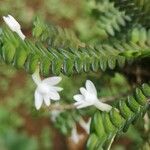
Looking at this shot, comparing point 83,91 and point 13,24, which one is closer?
point 13,24

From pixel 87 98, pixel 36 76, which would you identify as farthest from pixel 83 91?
pixel 36 76

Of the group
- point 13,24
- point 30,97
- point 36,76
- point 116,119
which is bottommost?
point 30,97

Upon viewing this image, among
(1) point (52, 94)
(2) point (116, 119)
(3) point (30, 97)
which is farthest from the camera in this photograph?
(3) point (30, 97)

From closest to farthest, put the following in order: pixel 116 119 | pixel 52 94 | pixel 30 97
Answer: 1. pixel 116 119
2. pixel 52 94
3. pixel 30 97

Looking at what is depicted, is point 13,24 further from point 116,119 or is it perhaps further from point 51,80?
point 116,119

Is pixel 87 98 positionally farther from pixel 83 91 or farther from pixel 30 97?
pixel 30 97

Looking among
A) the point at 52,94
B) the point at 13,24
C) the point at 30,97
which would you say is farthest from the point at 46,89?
the point at 30,97

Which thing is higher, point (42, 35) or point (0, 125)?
point (42, 35)

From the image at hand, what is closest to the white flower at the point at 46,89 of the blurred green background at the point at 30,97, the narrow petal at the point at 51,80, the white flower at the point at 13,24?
the narrow petal at the point at 51,80

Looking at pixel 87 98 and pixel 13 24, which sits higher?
pixel 13 24

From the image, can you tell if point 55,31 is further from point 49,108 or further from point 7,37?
point 7,37

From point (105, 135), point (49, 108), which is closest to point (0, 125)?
point (49, 108)
